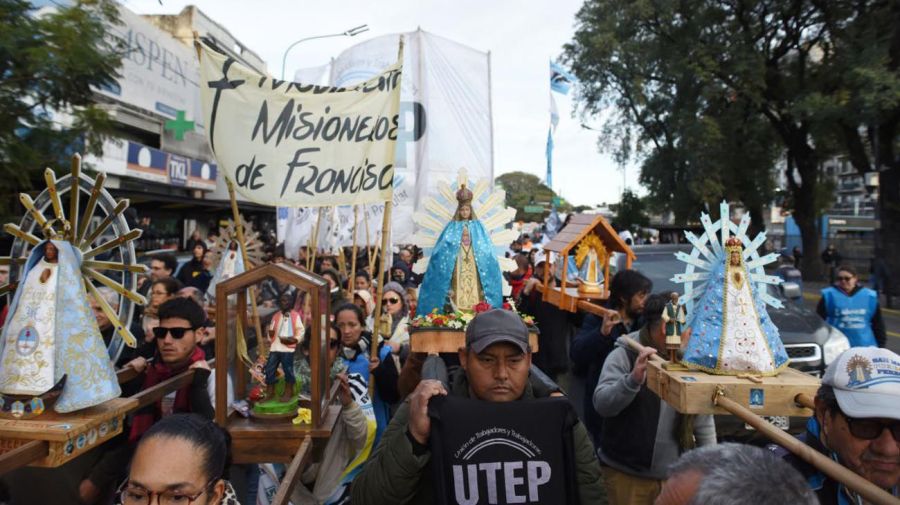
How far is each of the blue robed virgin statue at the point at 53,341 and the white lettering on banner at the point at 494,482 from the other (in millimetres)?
1370

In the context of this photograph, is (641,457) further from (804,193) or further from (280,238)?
(804,193)

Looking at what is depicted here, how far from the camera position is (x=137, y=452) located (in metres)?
1.95

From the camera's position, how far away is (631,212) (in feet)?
92.2

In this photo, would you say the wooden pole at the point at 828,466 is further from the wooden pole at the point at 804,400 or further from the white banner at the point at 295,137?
the white banner at the point at 295,137

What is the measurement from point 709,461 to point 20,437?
2116mm

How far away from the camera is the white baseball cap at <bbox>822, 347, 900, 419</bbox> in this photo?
176 centimetres

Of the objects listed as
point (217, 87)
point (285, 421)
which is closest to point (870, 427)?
point (285, 421)

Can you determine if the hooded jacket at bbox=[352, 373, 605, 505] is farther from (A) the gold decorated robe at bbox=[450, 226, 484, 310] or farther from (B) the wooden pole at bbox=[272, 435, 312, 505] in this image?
(A) the gold decorated robe at bbox=[450, 226, 484, 310]

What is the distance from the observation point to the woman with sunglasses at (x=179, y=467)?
188cm

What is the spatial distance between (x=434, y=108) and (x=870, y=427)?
8823 millimetres

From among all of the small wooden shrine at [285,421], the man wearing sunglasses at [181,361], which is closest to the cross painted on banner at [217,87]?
the man wearing sunglasses at [181,361]

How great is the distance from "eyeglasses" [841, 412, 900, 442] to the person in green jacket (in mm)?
723

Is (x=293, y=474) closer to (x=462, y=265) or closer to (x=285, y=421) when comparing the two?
(x=285, y=421)

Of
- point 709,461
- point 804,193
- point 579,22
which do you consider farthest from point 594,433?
point 804,193
